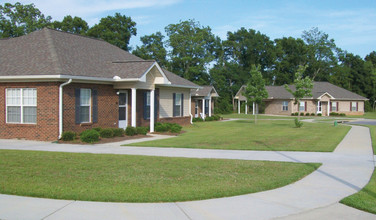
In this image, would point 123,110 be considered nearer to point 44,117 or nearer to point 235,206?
point 44,117

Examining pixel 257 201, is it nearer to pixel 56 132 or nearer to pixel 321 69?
pixel 56 132

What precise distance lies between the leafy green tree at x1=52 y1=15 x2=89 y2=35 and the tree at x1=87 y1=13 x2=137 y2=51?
1.22 metres

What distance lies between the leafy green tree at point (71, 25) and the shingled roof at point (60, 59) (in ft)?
90.2

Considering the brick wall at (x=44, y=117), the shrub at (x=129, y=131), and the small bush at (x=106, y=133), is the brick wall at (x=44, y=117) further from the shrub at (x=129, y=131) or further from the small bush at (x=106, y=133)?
the shrub at (x=129, y=131)

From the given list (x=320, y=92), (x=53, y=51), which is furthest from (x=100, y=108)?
(x=320, y=92)

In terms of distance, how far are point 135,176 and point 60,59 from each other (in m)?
11.5

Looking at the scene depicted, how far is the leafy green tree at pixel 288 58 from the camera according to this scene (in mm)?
82438

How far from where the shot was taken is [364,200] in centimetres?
730

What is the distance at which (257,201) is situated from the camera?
7.27m

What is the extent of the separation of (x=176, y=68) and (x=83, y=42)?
39359 millimetres

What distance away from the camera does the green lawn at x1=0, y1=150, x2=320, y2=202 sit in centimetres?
752

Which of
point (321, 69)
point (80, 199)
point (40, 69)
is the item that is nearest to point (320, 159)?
point (80, 199)

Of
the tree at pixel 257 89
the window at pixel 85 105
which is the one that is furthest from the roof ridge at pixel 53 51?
the tree at pixel 257 89

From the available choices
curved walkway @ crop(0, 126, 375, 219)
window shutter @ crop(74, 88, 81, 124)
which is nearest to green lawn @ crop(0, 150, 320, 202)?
curved walkway @ crop(0, 126, 375, 219)
